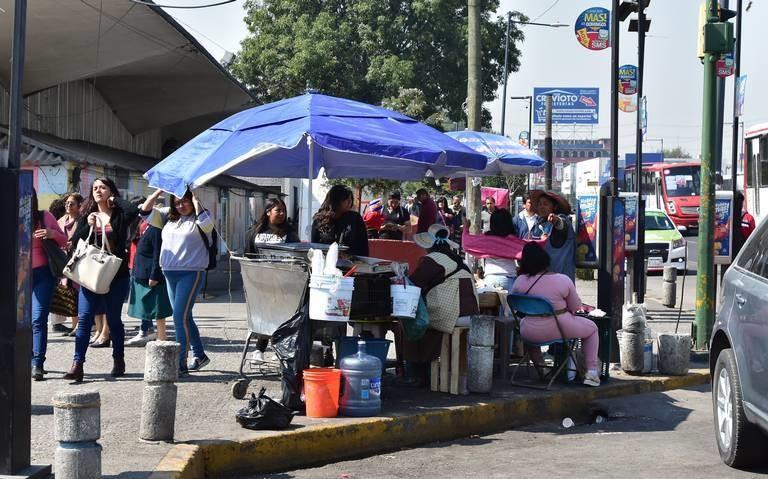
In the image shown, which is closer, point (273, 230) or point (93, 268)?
point (93, 268)

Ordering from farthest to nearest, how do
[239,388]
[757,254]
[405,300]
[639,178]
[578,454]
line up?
[639,178] → [239,388] → [405,300] → [578,454] → [757,254]

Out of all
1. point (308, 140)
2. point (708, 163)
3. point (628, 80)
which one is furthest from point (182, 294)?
point (628, 80)

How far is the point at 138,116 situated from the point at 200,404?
70.0ft

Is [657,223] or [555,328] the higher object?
[657,223]

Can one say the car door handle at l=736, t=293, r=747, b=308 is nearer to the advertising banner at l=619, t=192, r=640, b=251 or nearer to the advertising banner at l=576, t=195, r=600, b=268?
the advertising banner at l=576, t=195, r=600, b=268

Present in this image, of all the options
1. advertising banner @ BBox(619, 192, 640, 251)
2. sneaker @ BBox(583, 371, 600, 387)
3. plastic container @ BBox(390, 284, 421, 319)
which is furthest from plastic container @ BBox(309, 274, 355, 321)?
advertising banner @ BBox(619, 192, 640, 251)

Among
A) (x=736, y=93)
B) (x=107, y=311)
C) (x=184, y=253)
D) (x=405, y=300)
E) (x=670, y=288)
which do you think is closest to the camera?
(x=405, y=300)

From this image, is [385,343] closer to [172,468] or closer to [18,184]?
[172,468]

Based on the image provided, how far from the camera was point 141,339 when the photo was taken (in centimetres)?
1241

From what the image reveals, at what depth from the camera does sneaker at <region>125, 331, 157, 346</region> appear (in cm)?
1239

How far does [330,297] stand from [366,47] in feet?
126

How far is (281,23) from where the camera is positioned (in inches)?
1805

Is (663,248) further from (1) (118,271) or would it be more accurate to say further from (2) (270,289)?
(2) (270,289)

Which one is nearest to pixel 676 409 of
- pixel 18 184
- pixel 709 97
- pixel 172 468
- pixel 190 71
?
pixel 709 97
